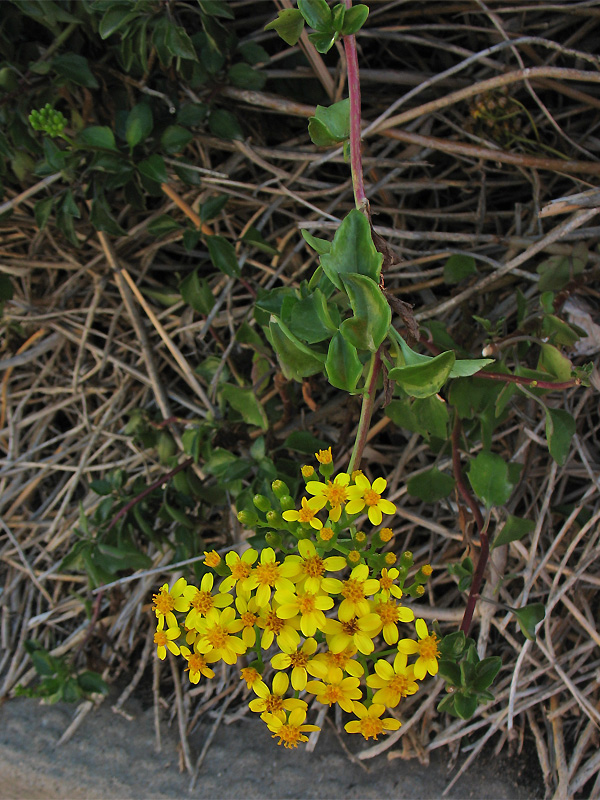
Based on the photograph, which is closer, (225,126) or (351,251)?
(351,251)

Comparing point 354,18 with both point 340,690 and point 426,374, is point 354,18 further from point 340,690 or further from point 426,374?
point 340,690

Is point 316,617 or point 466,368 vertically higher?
point 466,368

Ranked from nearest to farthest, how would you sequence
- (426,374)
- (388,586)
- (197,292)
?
1. (426,374)
2. (388,586)
3. (197,292)

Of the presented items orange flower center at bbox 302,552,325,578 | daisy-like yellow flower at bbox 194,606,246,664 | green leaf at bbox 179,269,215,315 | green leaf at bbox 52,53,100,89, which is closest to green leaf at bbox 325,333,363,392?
orange flower center at bbox 302,552,325,578

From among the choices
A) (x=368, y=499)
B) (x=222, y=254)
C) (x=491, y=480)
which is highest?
(x=222, y=254)

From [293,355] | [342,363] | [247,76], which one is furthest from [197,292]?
[342,363]

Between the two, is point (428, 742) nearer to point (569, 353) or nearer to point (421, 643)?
point (421, 643)

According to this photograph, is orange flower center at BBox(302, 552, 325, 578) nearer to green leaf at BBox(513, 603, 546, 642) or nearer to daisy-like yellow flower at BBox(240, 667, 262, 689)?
daisy-like yellow flower at BBox(240, 667, 262, 689)
